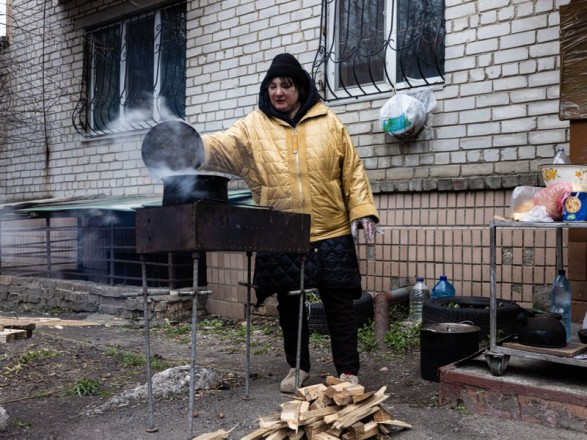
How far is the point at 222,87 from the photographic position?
24.9 ft

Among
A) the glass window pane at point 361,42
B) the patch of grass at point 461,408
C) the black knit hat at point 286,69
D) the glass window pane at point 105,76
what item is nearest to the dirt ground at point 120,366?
the patch of grass at point 461,408

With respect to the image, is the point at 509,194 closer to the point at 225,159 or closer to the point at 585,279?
the point at 585,279

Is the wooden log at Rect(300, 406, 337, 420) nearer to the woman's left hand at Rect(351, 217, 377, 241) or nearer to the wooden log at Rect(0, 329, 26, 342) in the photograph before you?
the woman's left hand at Rect(351, 217, 377, 241)

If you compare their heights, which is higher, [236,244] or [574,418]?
[236,244]

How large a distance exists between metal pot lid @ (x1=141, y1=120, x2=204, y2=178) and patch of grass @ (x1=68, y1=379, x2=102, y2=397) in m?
1.75

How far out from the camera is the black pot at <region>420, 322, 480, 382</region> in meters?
3.88

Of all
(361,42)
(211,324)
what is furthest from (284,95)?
(211,324)

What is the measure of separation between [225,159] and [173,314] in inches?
148

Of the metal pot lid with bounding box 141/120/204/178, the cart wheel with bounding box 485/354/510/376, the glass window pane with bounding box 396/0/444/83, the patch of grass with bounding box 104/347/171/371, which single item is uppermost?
the glass window pane with bounding box 396/0/444/83

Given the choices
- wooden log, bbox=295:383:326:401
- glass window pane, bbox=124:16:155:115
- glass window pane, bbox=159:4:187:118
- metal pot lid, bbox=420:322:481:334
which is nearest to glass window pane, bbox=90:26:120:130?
glass window pane, bbox=124:16:155:115

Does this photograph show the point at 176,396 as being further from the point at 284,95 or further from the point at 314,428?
the point at 284,95

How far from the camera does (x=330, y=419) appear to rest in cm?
285

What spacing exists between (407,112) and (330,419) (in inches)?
143

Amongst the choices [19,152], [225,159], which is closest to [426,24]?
[225,159]
